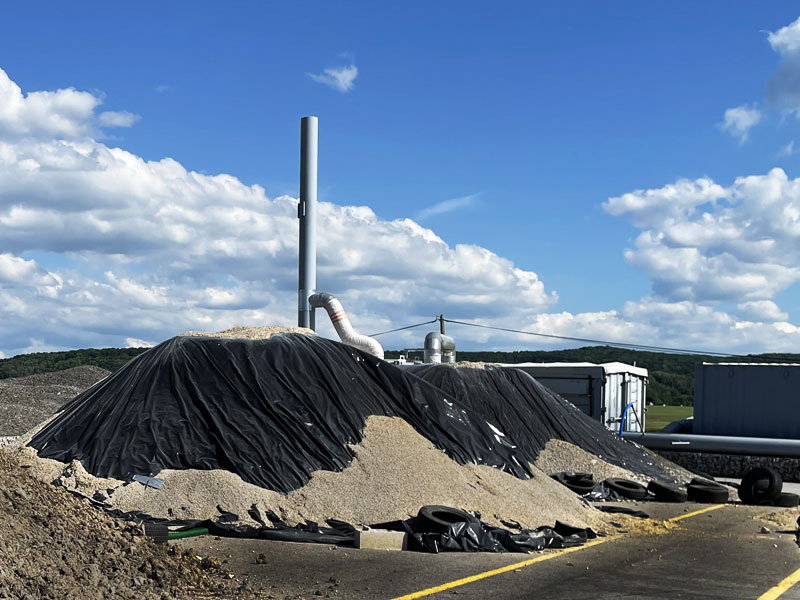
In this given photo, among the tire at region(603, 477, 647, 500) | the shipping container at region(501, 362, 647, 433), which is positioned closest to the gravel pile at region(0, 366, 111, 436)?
the shipping container at region(501, 362, 647, 433)

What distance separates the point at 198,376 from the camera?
56.4 ft

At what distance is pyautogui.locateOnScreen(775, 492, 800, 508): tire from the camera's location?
1781cm

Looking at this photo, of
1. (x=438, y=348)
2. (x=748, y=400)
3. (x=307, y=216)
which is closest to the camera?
(x=748, y=400)

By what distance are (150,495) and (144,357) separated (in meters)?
5.79

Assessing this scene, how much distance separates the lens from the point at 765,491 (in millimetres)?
17984

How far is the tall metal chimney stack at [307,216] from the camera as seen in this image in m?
30.2

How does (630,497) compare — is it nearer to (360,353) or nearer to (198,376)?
(360,353)

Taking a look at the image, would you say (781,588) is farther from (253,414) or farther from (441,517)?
(253,414)

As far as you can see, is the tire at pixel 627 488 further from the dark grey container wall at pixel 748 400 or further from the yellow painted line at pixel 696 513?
the dark grey container wall at pixel 748 400

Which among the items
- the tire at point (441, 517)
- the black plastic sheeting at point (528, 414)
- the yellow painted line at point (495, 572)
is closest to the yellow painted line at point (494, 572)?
the yellow painted line at point (495, 572)

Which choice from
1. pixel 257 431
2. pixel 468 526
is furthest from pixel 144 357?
pixel 468 526

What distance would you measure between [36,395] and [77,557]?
96.5 feet

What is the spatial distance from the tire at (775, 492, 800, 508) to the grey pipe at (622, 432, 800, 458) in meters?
5.91

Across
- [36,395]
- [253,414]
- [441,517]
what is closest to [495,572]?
[441,517]
